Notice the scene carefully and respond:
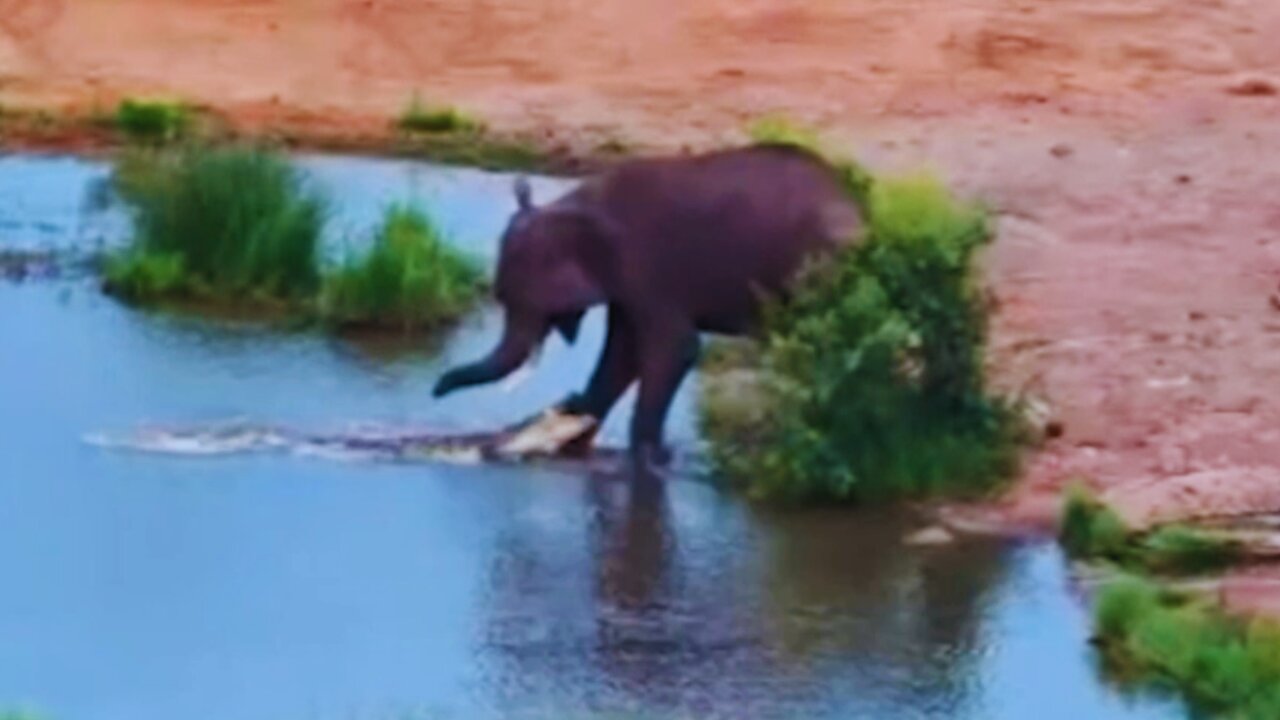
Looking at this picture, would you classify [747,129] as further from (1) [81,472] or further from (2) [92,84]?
(1) [81,472]

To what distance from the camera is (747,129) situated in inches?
797

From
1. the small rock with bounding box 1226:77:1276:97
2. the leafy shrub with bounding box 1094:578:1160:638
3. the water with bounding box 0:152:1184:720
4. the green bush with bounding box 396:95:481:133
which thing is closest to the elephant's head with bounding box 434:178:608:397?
the water with bounding box 0:152:1184:720

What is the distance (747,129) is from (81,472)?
21.6ft

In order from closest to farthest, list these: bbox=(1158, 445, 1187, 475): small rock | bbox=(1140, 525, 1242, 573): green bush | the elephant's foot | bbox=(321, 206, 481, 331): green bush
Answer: bbox=(1140, 525, 1242, 573): green bush → bbox=(1158, 445, 1187, 475): small rock → the elephant's foot → bbox=(321, 206, 481, 331): green bush

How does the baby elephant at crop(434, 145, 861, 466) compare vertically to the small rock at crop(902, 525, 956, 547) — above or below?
above

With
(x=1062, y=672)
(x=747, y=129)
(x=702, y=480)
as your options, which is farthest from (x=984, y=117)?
(x=1062, y=672)

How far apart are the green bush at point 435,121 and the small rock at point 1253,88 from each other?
12.5 feet

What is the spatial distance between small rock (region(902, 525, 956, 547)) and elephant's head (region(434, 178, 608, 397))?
1584 millimetres

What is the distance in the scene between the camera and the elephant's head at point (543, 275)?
1473cm

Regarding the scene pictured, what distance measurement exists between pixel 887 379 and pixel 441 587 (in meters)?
1.83

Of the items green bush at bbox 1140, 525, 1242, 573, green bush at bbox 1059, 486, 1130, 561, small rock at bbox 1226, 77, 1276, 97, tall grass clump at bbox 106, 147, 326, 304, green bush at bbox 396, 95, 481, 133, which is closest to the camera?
green bush at bbox 1140, 525, 1242, 573

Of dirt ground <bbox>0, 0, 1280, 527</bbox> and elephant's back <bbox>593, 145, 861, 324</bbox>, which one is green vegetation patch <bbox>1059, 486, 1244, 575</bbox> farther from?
dirt ground <bbox>0, 0, 1280, 527</bbox>

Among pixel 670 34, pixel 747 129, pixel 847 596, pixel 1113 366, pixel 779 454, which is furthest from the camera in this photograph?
pixel 670 34

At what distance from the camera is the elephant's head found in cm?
1473
